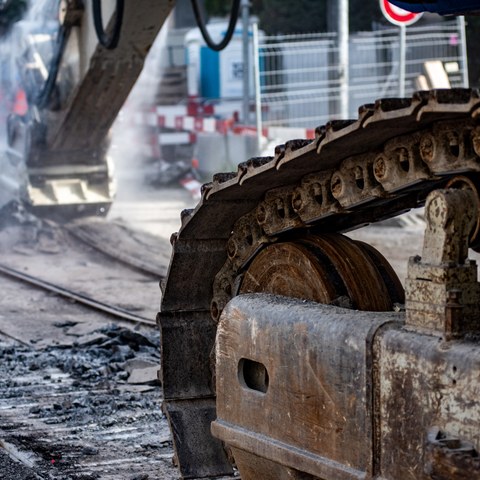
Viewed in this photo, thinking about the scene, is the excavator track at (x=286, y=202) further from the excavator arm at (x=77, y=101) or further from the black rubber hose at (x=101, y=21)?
the excavator arm at (x=77, y=101)

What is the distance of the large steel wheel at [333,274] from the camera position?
513cm

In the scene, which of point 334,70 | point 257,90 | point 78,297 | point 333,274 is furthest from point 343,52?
point 333,274

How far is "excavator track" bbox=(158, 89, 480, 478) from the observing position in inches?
168

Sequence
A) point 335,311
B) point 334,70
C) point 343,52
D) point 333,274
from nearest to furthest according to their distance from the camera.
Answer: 1. point 335,311
2. point 333,274
3. point 343,52
4. point 334,70

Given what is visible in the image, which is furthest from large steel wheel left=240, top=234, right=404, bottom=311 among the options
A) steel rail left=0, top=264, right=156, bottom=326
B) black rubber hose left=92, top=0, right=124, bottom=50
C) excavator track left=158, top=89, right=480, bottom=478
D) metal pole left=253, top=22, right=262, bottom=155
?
metal pole left=253, top=22, right=262, bottom=155

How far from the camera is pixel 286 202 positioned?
5496 millimetres

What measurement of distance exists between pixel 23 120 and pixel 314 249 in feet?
42.4

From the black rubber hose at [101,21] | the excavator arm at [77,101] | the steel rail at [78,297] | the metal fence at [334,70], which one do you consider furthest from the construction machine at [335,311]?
the metal fence at [334,70]

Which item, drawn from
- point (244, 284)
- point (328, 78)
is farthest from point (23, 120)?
point (244, 284)

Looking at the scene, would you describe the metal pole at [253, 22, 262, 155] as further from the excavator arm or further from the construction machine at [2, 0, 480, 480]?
the construction machine at [2, 0, 480, 480]

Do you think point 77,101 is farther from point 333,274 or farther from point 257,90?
point 333,274

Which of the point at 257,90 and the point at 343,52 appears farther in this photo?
the point at 257,90

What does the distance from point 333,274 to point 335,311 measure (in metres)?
0.47

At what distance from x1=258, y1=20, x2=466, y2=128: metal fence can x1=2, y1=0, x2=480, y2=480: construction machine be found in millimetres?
14716
